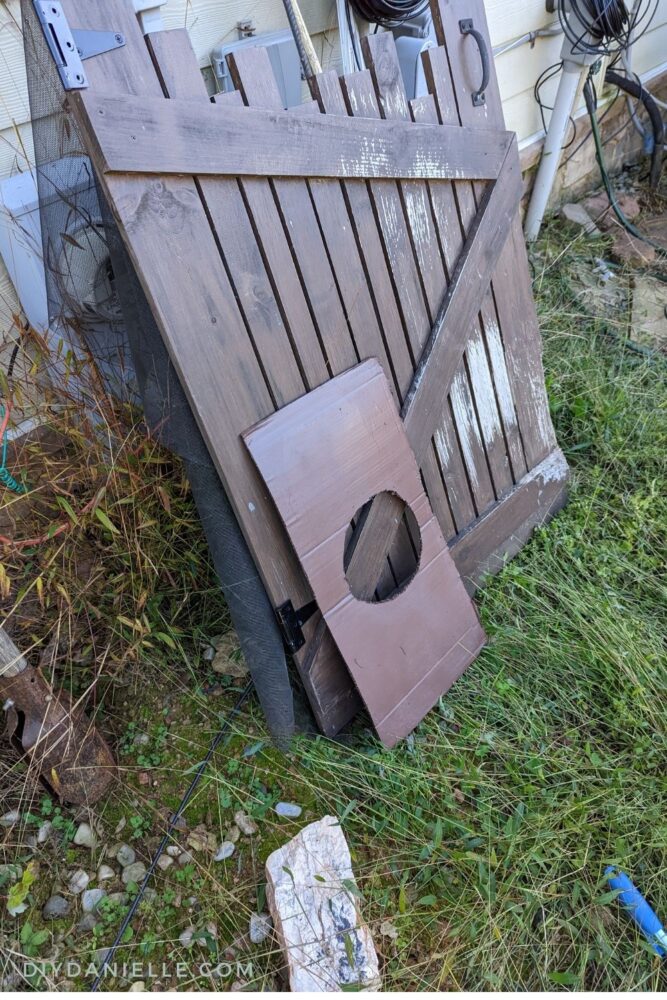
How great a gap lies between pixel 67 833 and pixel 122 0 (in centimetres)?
216

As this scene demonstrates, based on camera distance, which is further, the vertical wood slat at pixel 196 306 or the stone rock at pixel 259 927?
the stone rock at pixel 259 927

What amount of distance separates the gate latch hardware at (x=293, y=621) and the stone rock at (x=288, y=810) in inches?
19.0

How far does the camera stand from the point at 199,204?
5.25 feet

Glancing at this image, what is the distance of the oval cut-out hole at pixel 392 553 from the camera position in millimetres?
2145

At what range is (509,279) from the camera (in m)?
2.53

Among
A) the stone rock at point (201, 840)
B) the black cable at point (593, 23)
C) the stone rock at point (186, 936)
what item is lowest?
the stone rock at point (186, 936)

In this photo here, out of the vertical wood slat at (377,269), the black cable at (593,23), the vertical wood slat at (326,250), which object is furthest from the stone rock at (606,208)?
the vertical wood slat at (326,250)

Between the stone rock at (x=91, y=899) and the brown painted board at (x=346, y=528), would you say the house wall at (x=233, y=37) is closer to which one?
the brown painted board at (x=346, y=528)

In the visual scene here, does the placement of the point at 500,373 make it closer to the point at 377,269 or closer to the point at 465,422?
the point at 465,422

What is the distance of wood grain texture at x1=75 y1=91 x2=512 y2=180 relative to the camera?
1.42m

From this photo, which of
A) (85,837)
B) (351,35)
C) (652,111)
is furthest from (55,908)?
(652,111)

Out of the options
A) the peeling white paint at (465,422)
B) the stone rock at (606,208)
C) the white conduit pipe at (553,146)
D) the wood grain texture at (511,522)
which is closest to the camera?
the peeling white paint at (465,422)

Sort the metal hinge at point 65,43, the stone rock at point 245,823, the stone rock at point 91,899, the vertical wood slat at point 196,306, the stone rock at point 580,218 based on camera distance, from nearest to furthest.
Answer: the metal hinge at point 65,43 → the vertical wood slat at point 196,306 → the stone rock at point 91,899 → the stone rock at point 245,823 → the stone rock at point 580,218

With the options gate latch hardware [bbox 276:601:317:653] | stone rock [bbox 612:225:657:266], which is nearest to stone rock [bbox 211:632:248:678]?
gate latch hardware [bbox 276:601:317:653]
